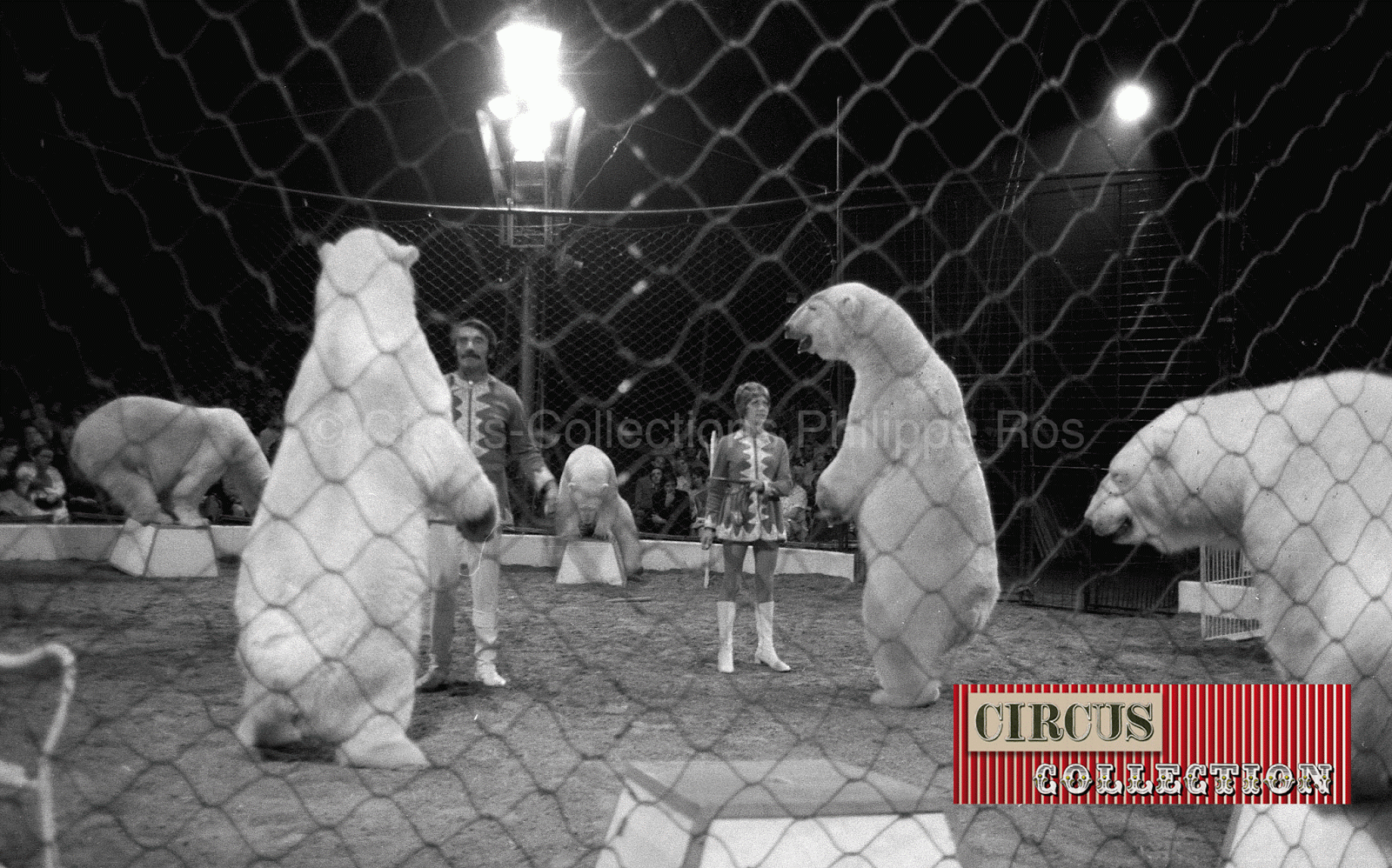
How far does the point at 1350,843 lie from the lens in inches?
54.5

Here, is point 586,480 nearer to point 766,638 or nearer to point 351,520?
point 766,638

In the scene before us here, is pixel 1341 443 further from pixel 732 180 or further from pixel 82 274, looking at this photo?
pixel 732 180

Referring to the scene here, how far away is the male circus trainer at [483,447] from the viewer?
3191mm

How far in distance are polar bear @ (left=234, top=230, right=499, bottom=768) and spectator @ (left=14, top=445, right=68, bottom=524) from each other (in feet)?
14.0

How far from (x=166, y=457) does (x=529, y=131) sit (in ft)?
7.61

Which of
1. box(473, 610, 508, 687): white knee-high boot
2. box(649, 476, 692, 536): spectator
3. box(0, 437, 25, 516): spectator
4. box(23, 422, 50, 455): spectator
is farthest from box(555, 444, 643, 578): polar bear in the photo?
box(0, 437, 25, 516): spectator

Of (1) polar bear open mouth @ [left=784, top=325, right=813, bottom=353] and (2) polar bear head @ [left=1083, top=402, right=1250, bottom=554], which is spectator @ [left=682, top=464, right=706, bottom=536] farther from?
(2) polar bear head @ [left=1083, top=402, right=1250, bottom=554]

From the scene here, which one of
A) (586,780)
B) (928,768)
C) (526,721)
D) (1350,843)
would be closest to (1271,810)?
(1350,843)

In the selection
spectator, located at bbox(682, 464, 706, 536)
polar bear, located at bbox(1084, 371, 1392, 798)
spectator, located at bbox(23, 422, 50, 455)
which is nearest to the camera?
polar bear, located at bbox(1084, 371, 1392, 798)

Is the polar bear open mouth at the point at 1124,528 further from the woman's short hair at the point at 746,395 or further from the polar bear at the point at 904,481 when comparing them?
the woman's short hair at the point at 746,395

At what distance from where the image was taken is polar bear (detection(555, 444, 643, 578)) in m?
5.55

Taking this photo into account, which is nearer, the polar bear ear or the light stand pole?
the polar bear ear

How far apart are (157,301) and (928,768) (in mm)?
4526

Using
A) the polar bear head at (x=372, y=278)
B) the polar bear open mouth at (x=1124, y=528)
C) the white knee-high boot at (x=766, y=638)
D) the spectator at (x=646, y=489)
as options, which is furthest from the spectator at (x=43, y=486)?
the polar bear open mouth at (x=1124, y=528)
